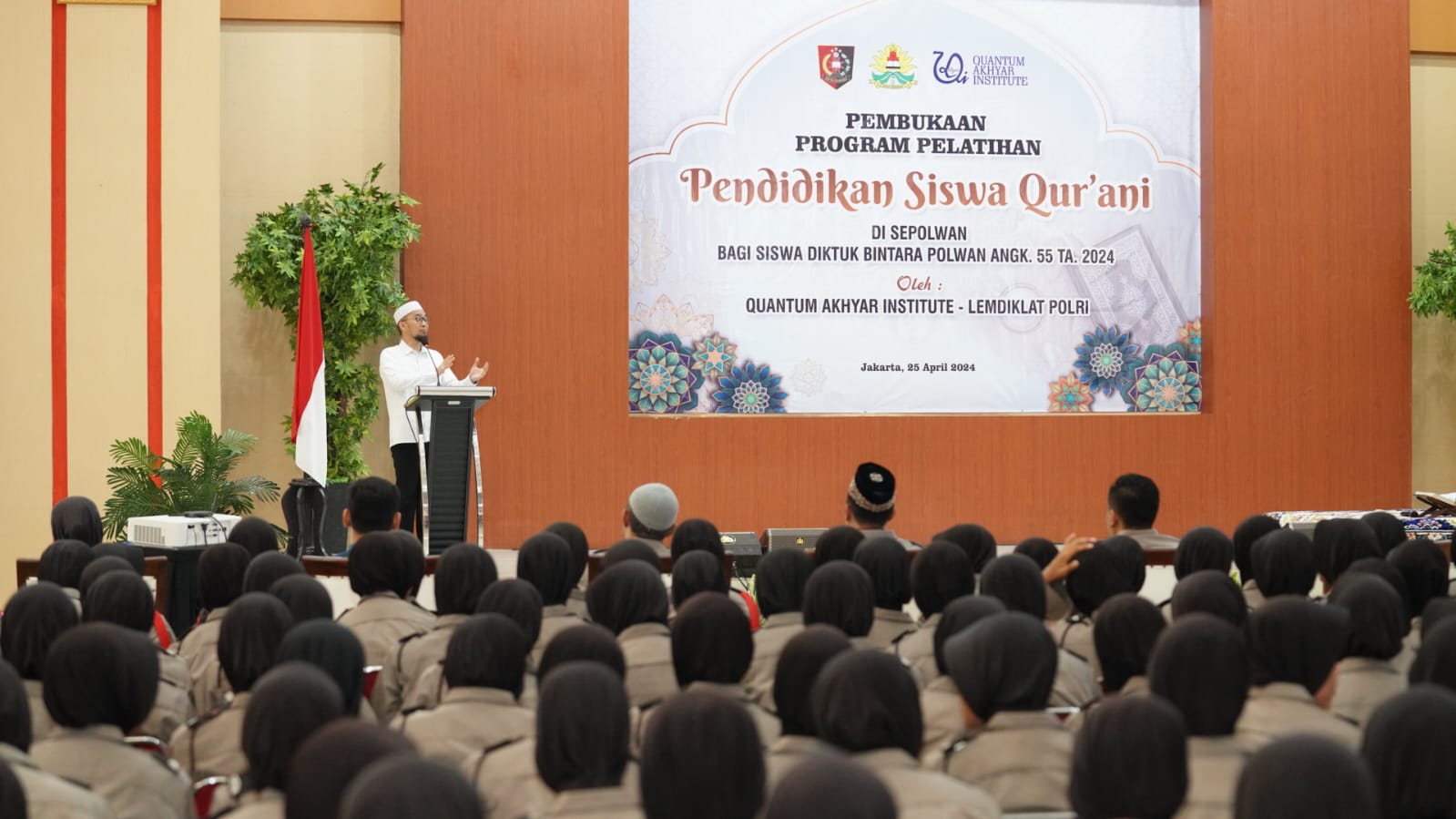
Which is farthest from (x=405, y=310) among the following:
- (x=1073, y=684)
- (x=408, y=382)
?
(x=1073, y=684)

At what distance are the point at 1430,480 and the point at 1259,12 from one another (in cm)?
312

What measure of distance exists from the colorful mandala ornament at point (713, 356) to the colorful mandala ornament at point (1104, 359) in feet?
6.85

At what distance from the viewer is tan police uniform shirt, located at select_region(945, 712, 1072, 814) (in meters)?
2.57

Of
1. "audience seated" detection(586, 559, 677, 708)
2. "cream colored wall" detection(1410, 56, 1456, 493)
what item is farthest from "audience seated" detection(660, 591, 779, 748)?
"cream colored wall" detection(1410, 56, 1456, 493)

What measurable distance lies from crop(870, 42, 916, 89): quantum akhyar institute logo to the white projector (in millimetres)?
4695

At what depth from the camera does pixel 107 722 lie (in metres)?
2.63

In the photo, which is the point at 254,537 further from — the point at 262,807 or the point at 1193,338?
the point at 1193,338

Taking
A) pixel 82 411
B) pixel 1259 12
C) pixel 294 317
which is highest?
pixel 1259 12

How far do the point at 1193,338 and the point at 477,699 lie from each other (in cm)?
692

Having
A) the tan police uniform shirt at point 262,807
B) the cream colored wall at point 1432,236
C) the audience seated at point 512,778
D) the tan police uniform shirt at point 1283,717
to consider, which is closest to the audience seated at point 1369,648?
the tan police uniform shirt at point 1283,717

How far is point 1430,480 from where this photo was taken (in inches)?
360

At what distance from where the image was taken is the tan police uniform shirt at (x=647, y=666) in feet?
10.8

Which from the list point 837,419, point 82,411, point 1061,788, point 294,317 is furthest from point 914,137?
point 1061,788

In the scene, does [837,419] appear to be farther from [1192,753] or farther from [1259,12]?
[1192,753]
